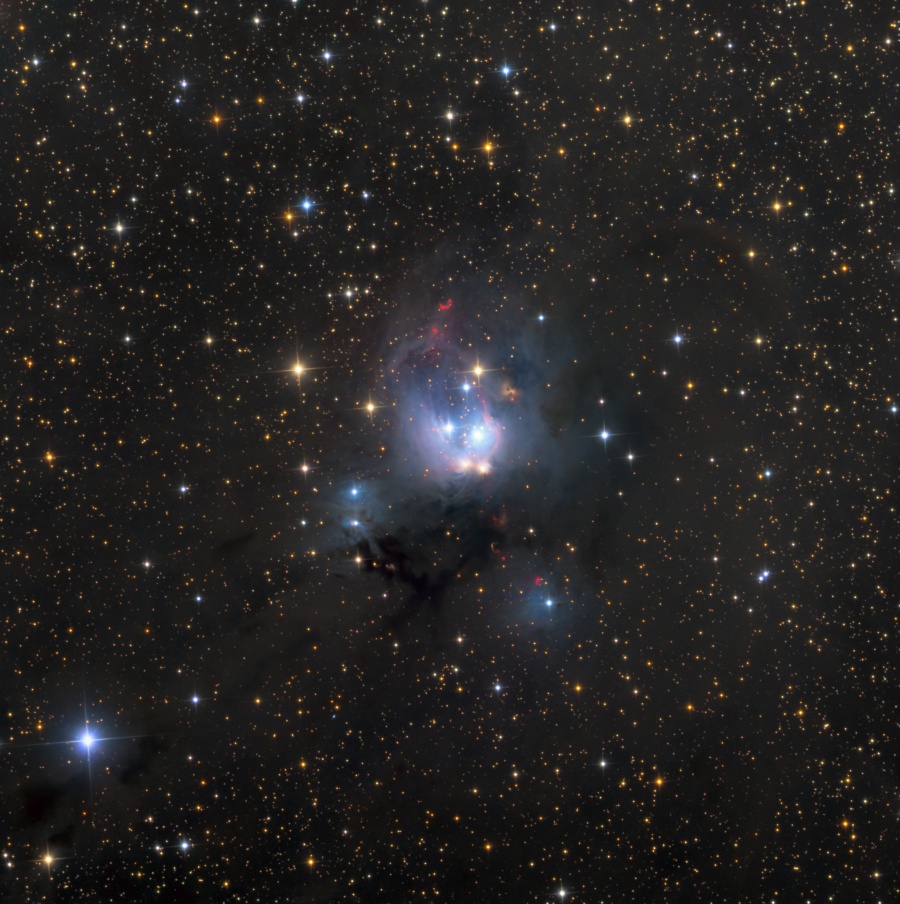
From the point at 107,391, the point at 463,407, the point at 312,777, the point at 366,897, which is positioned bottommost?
the point at 366,897

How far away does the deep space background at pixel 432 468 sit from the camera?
44.3 inches

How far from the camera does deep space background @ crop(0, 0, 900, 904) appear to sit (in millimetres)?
Result: 1126

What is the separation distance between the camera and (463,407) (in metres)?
1.15

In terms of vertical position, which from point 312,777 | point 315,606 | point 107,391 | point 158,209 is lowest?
point 312,777

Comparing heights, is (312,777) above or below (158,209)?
below

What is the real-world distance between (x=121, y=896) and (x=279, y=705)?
42cm

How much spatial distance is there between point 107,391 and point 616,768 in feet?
3.63

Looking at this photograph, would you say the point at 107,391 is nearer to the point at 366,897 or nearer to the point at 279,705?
the point at 279,705

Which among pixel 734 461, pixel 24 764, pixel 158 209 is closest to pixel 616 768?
pixel 734 461

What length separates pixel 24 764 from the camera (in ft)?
3.69

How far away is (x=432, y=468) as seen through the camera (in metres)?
1.15

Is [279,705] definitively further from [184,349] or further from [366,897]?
[184,349]

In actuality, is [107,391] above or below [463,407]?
above

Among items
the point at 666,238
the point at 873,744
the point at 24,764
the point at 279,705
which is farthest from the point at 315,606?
the point at 873,744
